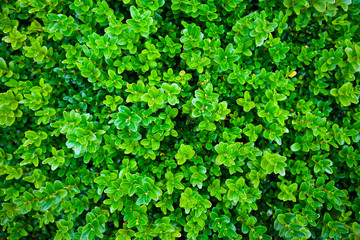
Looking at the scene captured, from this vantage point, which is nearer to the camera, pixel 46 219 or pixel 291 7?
pixel 46 219

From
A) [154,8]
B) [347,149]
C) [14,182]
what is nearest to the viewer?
[154,8]

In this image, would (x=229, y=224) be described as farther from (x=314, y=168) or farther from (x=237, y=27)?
(x=237, y=27)

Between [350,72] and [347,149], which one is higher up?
[350,72]

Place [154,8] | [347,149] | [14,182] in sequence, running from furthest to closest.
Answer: [14,182], [347,149], [154,8]

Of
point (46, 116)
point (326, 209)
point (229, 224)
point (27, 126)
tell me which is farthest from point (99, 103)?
point (326, 209)

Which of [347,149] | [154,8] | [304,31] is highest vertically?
[154,8]

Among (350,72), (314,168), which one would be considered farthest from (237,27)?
(314,168)
